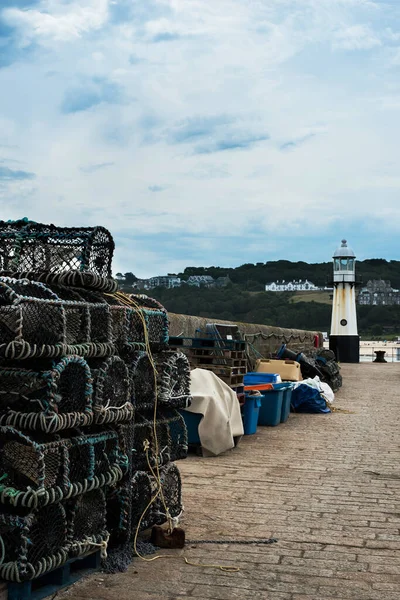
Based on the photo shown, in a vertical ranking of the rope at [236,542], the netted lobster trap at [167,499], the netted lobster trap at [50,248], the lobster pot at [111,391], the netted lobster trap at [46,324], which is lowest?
the rope at [236,542]

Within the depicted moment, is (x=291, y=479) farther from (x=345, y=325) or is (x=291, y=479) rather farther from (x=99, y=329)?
(x=345, y=325)

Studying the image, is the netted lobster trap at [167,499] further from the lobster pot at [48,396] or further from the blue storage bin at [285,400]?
the blue storage bin at [285,400]

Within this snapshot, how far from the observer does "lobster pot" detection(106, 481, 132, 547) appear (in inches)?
208

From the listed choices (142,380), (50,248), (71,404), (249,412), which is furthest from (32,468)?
(249,412)

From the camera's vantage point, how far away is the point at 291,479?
807 centimetres

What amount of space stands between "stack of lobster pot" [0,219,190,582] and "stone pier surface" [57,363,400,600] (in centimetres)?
42

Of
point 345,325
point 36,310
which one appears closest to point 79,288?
point 36,310

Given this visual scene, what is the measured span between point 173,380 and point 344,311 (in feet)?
121

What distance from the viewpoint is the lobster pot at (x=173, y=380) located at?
615cm

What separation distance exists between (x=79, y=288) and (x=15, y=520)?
1720 millimetres

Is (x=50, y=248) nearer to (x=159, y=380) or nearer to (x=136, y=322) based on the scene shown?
(x=136, y=322)

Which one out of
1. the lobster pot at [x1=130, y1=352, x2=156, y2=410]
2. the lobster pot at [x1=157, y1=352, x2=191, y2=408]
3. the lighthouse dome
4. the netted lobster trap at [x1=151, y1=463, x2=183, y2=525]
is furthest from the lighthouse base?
the lobster pot at [x1=130, y1=352, x2=156, y2=410]

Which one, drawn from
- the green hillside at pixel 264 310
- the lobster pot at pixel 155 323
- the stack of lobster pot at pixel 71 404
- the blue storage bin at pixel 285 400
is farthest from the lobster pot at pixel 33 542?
the green hillside at pixel 264 310

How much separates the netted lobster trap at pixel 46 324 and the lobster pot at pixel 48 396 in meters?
0.13
